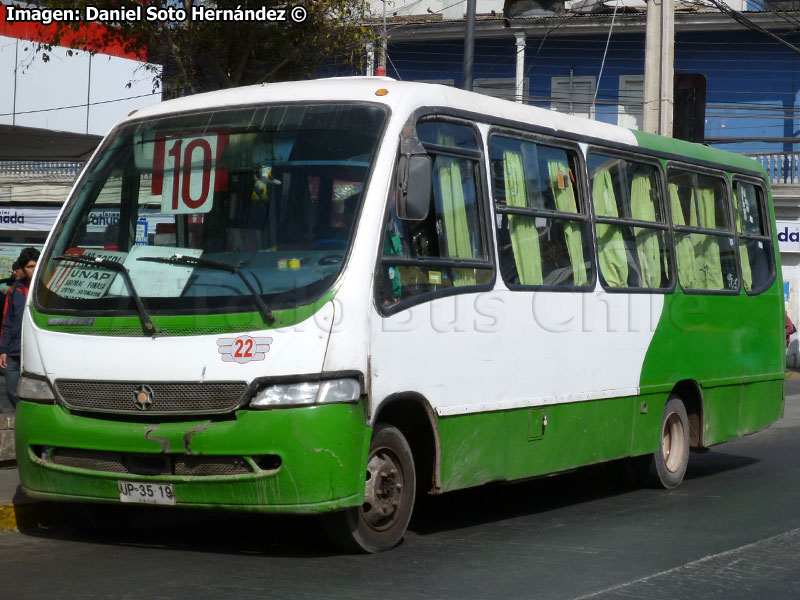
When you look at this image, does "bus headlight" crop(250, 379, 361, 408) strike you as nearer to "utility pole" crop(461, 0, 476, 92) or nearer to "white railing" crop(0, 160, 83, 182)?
"utility pole" crop(461, 0, 476, 92)

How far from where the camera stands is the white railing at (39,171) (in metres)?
28.8

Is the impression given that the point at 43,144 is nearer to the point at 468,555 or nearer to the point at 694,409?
the point at 694,409

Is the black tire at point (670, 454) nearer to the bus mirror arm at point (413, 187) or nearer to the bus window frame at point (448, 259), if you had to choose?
the bus window frame at point (448, 259)

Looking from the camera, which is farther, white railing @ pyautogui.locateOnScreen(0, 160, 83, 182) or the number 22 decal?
white railing @ pyautogui.locateOnScreen(0, 160, 83, 182)

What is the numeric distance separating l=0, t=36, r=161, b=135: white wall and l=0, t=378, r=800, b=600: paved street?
353 inches

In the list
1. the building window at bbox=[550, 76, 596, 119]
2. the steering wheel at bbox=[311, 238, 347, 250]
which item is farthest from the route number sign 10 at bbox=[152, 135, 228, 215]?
the building window at bbox=[550, 76, 596, 119]

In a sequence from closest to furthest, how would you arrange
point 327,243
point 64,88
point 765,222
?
point 327,243, point 765,222, point 64,88

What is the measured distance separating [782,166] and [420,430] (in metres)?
22.0

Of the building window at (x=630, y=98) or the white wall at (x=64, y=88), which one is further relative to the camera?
the building window at (x=630, y=98)

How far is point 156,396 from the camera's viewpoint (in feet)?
21.4

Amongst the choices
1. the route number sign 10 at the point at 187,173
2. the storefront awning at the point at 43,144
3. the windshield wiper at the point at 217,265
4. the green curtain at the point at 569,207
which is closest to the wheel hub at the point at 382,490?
the windshield wiper at the point at 217,265

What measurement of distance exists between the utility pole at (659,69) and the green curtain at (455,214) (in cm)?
1218

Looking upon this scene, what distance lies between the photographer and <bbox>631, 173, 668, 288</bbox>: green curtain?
959 cm

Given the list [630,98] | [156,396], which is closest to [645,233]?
[156,396]
